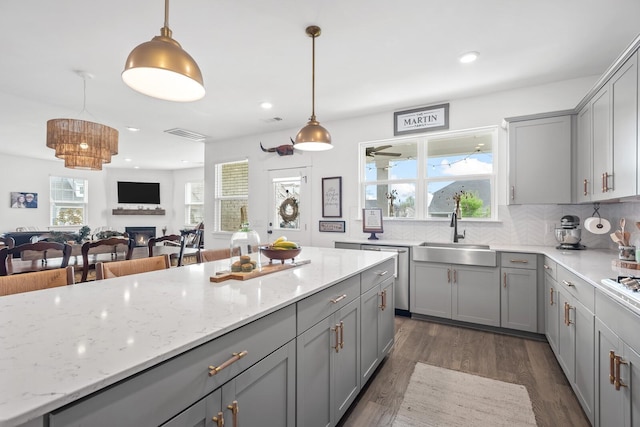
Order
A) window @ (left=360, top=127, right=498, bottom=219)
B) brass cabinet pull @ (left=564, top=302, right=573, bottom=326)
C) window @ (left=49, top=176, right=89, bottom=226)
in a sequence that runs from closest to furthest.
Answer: brass cabinet pull @ (left=564, top=302, right=573, bottom=326) → window @ (left=360, top=127, right=498, bottom=219) → window @ (left=49, top=176, right=89, bottom=226)

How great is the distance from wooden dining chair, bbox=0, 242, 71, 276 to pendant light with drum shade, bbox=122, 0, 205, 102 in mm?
1990

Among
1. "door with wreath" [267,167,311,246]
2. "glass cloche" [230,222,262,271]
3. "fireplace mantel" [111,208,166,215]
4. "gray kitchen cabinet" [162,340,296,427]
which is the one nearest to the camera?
"gray kitchen cabinet" [162,340,296,427]

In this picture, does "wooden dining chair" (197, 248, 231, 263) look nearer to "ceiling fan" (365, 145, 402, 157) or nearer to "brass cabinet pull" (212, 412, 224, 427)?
"brass cabinet pull" (212, 412, 224, 427)

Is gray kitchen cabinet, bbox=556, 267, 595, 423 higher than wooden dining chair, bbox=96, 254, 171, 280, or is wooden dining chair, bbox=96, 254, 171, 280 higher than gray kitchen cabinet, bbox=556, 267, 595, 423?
wooden dining chair, bbox=96, 254, 171, 280

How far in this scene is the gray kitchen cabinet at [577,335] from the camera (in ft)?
5.73

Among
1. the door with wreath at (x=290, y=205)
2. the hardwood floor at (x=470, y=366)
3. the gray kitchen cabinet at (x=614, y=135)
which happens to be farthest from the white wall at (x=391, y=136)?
the hardwood floor at (x=470, y=366)

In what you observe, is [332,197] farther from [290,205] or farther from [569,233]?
[569,233]

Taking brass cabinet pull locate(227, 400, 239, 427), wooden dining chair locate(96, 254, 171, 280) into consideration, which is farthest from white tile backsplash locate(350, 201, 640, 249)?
brass cabinet pull locate(227, 400, 239, 427)

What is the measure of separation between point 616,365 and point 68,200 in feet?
35.5

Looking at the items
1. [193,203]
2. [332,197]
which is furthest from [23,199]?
[332,197]

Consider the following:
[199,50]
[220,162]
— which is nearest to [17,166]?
[220,162]

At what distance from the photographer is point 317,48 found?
271 cm

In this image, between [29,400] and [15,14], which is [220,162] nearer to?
[15,14]

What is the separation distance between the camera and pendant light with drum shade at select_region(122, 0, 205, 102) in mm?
1280
